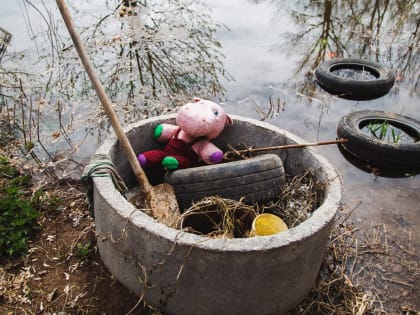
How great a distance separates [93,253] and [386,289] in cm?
242

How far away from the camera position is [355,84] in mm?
5949

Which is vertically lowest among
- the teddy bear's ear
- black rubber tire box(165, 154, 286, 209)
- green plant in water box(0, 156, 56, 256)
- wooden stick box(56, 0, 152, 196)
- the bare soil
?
the bare soil

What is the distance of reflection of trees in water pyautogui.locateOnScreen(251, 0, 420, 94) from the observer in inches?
280

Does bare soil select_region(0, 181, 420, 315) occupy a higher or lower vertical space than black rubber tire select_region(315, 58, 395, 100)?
lower

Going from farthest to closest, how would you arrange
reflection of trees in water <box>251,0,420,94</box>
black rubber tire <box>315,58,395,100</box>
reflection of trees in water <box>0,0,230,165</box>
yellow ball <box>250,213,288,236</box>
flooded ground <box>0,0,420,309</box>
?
reflection of trees in water <box>251,0,420,94</box>, black rubber tire <box>315,58,395,100</box>, reflection of trees in water <box>0,0,230,165</box>, flooded ground <box>0,0,420,309</box>, yellow ball <box>250,213,288,236</box>

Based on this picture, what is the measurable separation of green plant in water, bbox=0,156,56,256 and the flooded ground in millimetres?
932

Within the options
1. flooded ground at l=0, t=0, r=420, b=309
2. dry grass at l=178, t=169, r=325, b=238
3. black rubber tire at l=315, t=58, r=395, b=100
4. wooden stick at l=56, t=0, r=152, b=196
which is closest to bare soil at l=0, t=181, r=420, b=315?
flooded ground at l=0, t=0, r=420, b=309

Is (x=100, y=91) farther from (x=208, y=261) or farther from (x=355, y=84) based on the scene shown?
(x=355, y=84)

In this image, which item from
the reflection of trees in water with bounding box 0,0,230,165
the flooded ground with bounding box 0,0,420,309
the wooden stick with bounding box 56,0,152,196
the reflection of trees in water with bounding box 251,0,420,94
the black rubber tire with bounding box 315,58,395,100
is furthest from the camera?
the reflection of trees in water with bounding box 251,0,420,94

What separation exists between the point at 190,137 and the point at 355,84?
3.64 metres

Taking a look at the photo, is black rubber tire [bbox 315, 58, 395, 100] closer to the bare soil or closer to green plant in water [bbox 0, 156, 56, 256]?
the bare soil

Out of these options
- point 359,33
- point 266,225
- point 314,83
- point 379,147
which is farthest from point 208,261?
point 359,33

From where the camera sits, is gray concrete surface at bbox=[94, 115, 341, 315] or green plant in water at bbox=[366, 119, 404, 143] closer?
gray concrete surface at bbox=[94, 115, 341, 315]

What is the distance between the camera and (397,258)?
3510 mm
